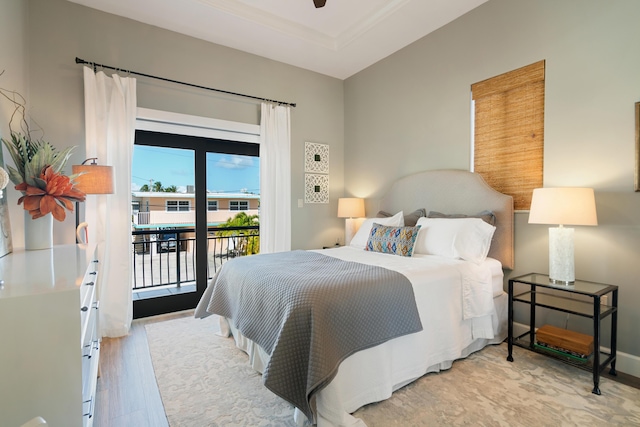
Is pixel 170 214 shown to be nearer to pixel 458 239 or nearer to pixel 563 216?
pixel 458 239

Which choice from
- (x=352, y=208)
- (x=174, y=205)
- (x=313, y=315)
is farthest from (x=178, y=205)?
(x=313, y=315)

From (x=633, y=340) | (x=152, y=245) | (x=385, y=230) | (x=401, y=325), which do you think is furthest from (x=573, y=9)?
(x=152, y=245)

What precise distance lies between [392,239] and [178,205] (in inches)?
99.1

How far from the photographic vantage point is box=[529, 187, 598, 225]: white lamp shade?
2.10 m

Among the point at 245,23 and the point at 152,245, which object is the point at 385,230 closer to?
the point at 245,23

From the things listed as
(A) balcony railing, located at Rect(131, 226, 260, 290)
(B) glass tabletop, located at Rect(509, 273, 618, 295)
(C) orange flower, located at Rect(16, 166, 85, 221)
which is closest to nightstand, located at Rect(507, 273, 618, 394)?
(B) glass tabletop, located at Rect(509, 273, 618, 295)

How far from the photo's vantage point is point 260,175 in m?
3.98

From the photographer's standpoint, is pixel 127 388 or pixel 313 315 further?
pixel 127 388

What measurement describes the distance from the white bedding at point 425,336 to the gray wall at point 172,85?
1875mm

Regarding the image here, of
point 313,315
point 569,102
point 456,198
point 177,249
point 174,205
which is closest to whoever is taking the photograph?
point 313,315

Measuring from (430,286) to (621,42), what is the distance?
2191 millimetres

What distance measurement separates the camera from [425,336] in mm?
2086

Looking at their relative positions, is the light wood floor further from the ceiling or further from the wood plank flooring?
the ceiling

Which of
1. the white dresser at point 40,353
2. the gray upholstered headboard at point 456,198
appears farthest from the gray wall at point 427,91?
the white dresser at point 40,353
